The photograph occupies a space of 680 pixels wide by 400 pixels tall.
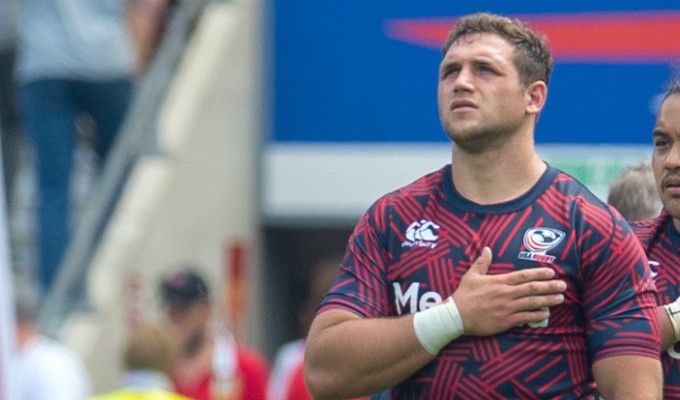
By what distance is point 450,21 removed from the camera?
39.0 ft

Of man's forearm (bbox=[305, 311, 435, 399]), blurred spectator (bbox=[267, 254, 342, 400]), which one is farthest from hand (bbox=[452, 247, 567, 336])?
blurred spectator (bbox=[267, 254, 342, 400])

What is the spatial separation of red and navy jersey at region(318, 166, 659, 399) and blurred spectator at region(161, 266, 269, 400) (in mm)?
4590

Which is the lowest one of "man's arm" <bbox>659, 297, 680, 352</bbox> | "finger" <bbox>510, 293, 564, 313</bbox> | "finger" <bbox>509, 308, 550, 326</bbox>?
"man's arm" <bbox>659, 297, 680, 352</bbox>

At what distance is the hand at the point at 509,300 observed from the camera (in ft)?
13.9

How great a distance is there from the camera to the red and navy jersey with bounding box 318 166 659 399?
4.26 metres

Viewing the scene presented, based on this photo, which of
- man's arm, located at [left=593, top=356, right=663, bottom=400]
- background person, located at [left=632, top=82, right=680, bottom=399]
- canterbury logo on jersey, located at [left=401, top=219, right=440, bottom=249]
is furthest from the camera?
background person, located at [left=632, top=82, right=680, bottom=399]

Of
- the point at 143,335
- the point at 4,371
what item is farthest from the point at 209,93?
the point at 4,371

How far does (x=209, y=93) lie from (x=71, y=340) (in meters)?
2.49

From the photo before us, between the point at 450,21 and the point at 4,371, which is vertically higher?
the point at 450,21

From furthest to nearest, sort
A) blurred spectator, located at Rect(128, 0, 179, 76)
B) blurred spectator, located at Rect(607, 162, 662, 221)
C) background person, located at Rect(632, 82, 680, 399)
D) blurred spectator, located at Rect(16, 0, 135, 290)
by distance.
Result: blurred spectator, located at Rect(128, 0, 179, 76) < blurred spectator, located at Rect(16, 0, 135, 290) < blurred spectator, located at Rect(607, 162, 662, 221) < background person, located at Rect(632, 82, 680, 399)

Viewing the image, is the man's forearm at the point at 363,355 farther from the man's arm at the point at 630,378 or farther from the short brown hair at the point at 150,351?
the short brown hair at the point at 150,351

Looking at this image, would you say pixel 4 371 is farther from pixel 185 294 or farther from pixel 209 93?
pixel 209 93

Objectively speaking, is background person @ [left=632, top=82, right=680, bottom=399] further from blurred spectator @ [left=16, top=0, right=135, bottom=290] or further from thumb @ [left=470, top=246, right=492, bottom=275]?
blurred spectator @ [left=16, top=0, right=135, bottom=290]

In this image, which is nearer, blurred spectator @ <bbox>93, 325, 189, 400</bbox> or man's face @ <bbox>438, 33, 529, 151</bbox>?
man's face @ <bbox>438, 33, 529, 151</bbox>
